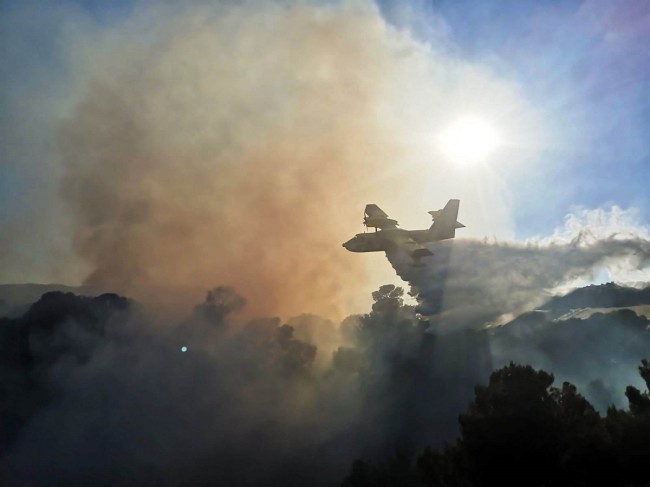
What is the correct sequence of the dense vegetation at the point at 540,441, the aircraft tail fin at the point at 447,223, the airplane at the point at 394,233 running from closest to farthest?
the dense vegetation at the point at 540,441, the airplane at the point at 394,233, the aircraft tail fin at the point at 447,223

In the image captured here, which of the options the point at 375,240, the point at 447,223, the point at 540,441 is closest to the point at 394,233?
the point at 375,240

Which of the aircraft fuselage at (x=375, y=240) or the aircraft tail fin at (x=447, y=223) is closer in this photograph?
the aircraft fuselage at (x=375, y=240)

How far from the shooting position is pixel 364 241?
81812mm

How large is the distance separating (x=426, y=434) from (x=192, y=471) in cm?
9182

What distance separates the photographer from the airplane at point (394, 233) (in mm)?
78250

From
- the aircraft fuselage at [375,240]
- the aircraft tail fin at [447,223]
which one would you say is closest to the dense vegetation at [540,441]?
the aircraft fuselage at [375,240]

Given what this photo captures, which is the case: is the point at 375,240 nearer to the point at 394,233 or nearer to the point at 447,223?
the point at 394,233

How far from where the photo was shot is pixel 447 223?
85.5m

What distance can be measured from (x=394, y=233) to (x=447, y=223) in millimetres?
13793

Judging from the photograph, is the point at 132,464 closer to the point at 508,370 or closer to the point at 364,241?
the point at 364,241

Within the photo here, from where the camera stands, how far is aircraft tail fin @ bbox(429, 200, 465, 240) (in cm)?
8544

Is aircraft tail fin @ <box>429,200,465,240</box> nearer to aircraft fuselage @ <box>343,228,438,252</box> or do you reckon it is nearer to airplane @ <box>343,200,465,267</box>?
airplane @ <box>343,200,465,267</box>

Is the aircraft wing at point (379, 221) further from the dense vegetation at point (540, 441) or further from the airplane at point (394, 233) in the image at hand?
the dense vegetation at point (540, 441)

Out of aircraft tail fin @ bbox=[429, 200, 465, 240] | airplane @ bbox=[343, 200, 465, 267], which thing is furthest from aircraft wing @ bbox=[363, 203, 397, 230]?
aircraft tail fin @ bbox=[429, 200, 465, 240]
